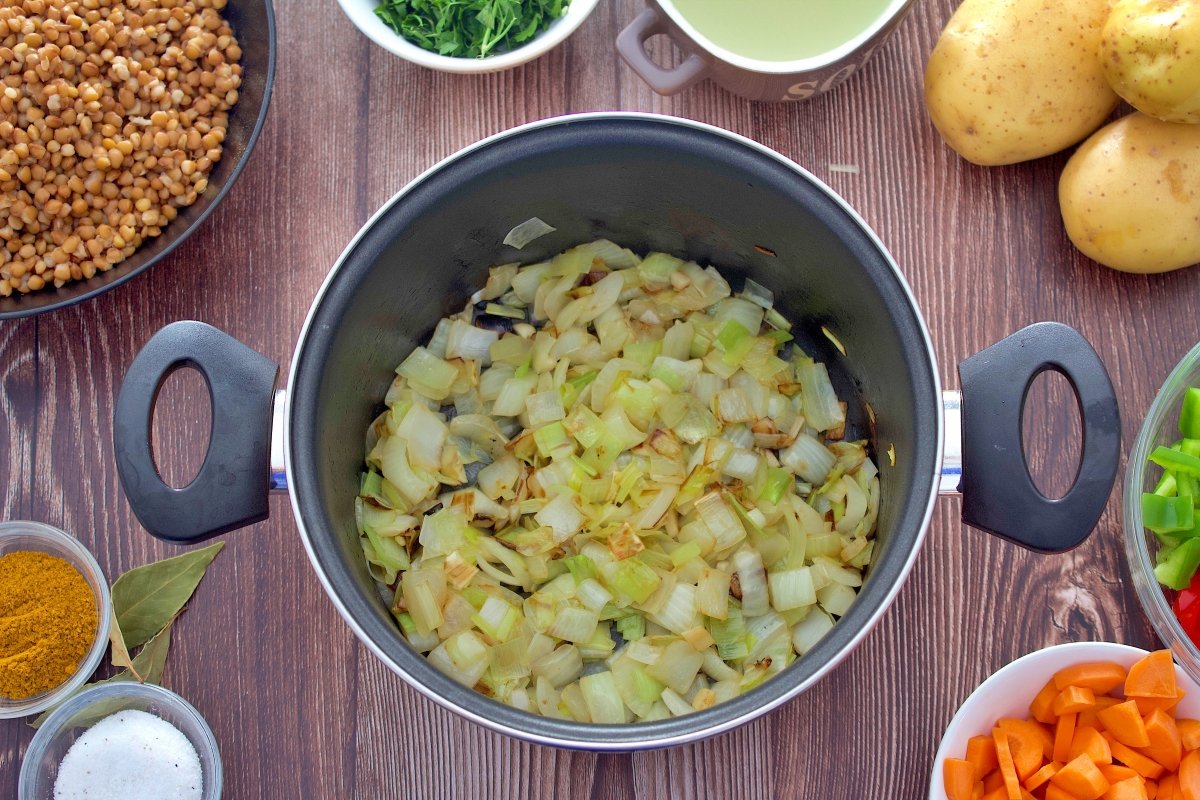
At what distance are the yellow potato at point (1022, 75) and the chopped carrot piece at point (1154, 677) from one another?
57 cm

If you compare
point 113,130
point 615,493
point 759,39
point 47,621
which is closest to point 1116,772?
point 615,493

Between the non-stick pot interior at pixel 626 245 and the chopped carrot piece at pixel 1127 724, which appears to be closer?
the non-stick pot interior at pixel 626 245

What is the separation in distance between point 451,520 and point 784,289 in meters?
0.45

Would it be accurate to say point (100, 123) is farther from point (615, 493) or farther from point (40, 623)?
point (615, 493)

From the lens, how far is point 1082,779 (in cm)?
97

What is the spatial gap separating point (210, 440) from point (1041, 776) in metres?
0.91

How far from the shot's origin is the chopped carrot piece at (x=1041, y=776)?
100 centimetres

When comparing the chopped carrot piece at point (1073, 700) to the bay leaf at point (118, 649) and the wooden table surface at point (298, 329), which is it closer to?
the wooden table surface at point (298, 329)

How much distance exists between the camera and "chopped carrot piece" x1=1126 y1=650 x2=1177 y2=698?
0.99m

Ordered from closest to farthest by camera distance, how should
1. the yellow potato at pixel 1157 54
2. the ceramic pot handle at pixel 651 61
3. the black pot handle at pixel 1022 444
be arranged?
1. the black pot handle at pixel 1022 444
2. the yellow potato at pixel 1157 54
3. the ceramic pot handle at pixel 651 61

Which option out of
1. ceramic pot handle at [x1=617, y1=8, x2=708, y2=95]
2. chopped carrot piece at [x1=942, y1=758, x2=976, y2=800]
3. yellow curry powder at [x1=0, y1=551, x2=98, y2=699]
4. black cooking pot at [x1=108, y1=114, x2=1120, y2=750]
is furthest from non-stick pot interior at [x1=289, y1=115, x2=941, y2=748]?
yellow curry powder at [x1=0, y1=551, x2=98, y2=699]

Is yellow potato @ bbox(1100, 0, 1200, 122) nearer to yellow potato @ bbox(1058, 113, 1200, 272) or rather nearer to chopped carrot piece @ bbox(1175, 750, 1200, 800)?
yellow potato @ bbox(1058, 113, 1200, 272)

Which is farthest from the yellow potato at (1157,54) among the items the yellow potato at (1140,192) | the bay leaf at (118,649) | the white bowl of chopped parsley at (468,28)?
the bay leaf at (118,649)

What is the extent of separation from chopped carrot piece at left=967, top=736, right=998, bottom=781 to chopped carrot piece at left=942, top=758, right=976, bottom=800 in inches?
0.5
